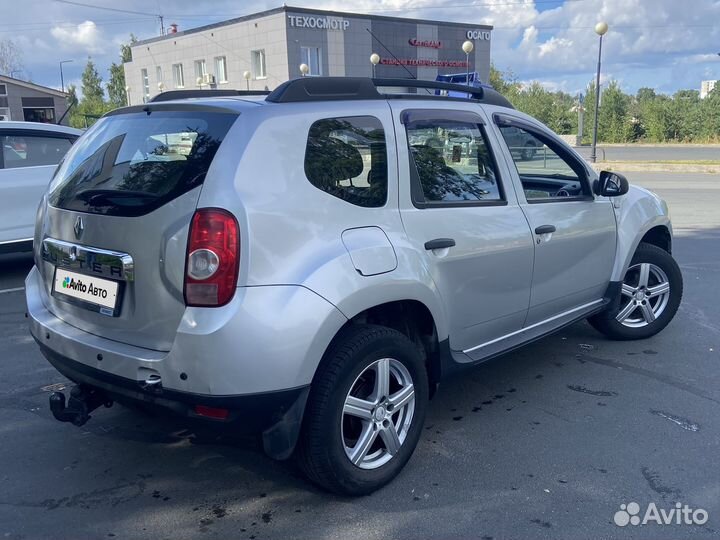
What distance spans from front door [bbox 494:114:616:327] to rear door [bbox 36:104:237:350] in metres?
1.91

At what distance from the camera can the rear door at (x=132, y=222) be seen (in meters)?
2.75

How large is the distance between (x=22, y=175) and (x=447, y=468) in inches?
244

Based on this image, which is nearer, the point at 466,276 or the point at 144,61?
the point at 466,276

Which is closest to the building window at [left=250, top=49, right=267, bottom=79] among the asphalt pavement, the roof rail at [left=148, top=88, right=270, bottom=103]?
the asphalt pavement

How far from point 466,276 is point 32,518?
2.33 meters

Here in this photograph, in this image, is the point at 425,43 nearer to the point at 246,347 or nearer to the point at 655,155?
the point at 655,155

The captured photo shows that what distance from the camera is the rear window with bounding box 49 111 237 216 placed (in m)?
2.83

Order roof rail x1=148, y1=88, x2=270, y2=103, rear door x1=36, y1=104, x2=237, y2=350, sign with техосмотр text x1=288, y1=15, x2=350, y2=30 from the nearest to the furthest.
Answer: rear door x1=36, y1=104, x2=237, y2=350 → roof rail x1=148, y1=88, x2=270, y2=103 → sign with техосмотр text x1=288, y1=15, x2=350, y2=30

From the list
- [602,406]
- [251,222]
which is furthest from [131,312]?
[602,406]

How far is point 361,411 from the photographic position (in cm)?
308

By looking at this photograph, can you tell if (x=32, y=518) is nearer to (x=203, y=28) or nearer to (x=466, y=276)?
(x=466, y=276)

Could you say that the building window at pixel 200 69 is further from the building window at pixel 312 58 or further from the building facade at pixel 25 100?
the building facade at pixel 25 100

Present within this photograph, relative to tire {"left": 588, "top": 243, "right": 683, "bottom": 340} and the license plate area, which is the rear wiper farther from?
tire {"left": 588, "top": 243, "right": 683, "bottom": 340}

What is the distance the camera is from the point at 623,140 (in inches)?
1994
